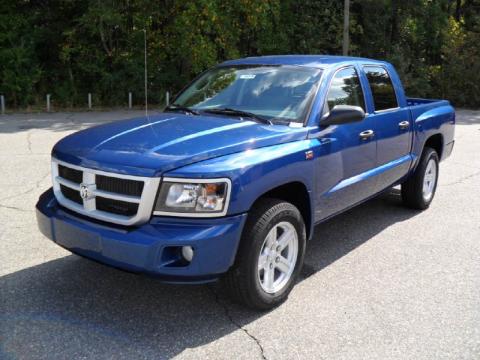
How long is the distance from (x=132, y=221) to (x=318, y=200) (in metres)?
1.59

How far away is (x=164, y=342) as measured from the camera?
125 inches

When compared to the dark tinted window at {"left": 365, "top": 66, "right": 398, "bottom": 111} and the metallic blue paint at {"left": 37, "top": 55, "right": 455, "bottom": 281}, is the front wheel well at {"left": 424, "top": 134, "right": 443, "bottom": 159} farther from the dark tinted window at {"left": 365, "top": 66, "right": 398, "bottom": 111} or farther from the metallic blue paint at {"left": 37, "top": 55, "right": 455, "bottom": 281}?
the metallic blue paint at {"left": 37, "top": 55, "right": 455, "bottom": 281}

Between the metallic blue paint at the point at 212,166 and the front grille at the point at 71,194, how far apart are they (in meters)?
0.11

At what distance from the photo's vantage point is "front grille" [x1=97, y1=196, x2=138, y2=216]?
125 inches

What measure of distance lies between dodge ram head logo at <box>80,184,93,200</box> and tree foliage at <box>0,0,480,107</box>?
17.3m

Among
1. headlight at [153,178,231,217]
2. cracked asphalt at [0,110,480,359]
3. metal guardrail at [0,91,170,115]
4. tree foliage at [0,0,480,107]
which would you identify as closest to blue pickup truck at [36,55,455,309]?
headlight at [153,178,231,217]

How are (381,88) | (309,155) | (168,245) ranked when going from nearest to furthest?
(168,245)
(309,155)
(381,88)

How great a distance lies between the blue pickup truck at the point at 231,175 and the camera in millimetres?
3094

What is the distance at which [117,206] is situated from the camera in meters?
3.26

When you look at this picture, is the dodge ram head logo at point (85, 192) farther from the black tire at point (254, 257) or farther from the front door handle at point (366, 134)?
the front door handle at point (366, 134)

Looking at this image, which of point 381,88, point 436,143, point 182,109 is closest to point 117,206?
point 182,109

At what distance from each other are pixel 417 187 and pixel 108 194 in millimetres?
4175

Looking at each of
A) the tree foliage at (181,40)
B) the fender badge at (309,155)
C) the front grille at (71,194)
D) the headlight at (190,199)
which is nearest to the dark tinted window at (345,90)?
the fender badge at (309,155)

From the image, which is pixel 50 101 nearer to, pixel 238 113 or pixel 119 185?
pixel 238 113
